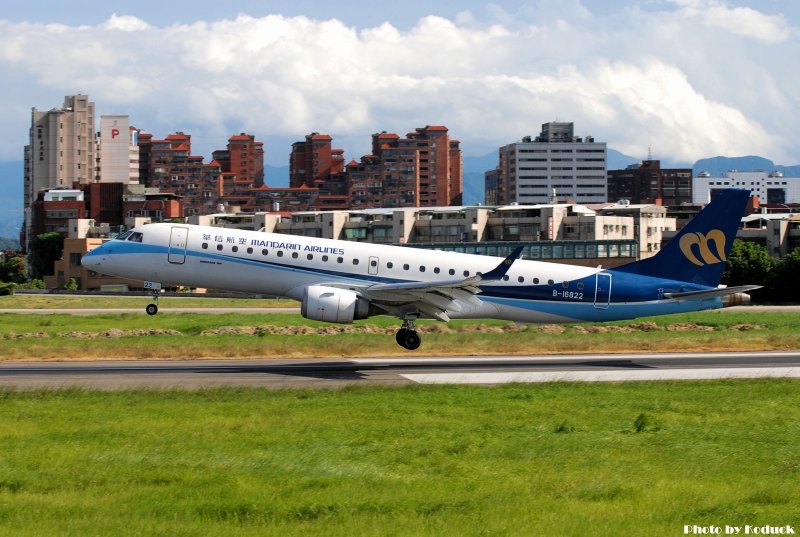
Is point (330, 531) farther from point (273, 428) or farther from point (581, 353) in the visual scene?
point (581, 353)

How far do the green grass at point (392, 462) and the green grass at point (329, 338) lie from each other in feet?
44.0

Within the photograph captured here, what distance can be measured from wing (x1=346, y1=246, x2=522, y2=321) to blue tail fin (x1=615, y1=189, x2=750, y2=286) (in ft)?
26.2

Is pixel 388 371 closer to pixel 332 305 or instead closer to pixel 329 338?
pixel 332 305

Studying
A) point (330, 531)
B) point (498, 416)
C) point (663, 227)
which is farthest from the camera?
point (663, 227)

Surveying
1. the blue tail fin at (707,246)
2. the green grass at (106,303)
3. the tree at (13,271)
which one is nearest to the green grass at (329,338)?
the blue tail fin at (707,246)

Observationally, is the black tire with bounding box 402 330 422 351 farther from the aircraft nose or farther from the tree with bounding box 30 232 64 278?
the tree with bounding box 30 232 64 278

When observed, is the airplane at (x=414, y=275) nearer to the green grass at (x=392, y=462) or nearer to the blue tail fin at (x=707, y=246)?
the blue tail fin at (x=707, y=246)

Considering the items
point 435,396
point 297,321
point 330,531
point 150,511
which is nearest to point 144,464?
point 150,511

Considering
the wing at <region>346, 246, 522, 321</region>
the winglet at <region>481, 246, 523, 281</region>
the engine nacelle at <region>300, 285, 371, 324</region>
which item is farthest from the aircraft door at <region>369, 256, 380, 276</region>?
the winglet at <region>481, 246, 523, 281</region>

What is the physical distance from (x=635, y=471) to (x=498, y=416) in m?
6.37

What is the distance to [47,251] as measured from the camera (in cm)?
17150

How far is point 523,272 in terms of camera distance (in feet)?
135

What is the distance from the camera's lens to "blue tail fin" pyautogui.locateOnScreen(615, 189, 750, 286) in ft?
138

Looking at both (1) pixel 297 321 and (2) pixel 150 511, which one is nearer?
(2) pixel 150 511
